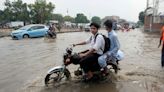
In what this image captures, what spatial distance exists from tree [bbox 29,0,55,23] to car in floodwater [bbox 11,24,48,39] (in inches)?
1482

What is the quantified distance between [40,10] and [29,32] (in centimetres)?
3993

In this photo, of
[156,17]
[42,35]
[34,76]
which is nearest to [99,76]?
[34,76]

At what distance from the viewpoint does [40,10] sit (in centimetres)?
7000

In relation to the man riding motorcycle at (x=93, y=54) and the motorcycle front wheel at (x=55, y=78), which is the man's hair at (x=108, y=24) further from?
the motorcycle front wheel at (x=55, y=78)

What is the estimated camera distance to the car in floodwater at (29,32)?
1177 inches

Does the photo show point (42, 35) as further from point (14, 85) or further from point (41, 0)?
point (41, 0)

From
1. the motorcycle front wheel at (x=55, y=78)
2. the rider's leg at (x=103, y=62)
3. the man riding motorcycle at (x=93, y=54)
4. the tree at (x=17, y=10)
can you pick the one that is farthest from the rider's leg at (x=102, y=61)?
the tree at (x=17, y=10)

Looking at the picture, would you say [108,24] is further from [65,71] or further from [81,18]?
[81,18]

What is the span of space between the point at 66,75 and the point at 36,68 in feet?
9.36

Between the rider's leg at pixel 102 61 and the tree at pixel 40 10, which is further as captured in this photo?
the tree at pixel 40 10

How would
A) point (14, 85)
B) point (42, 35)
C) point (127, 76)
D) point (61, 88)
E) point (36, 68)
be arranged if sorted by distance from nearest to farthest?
point (61, 88) → point (14, 85) → point (127, 76) → point (36, 68) → point (42, 35)

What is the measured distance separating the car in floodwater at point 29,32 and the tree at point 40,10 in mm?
37644

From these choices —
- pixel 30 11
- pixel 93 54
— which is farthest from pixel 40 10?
pixel 93 54

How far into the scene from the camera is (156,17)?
169 feet
